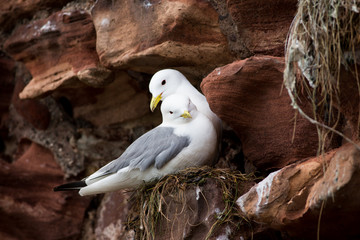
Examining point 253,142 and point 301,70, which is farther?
point 253,142

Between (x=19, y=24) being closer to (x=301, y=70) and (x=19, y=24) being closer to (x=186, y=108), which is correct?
(x=186, y=108)

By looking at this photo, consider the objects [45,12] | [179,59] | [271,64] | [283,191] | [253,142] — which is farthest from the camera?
[45,12]

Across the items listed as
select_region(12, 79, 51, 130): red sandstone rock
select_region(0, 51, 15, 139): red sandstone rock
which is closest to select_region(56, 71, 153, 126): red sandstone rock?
select_region(12, 79, 51, 130): red sandstone rock

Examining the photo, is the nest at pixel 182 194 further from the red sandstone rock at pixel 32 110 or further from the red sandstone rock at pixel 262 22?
the red sandstone rock at pixel 32 110

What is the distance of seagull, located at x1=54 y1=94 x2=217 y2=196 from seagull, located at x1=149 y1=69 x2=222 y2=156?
0.15 meters

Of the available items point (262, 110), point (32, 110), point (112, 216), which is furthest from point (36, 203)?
point (262, 110)

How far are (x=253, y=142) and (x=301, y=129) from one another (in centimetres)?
29

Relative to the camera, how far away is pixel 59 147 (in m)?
3.52

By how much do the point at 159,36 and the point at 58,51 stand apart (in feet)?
2.49

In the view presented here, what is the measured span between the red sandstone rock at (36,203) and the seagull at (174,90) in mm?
846

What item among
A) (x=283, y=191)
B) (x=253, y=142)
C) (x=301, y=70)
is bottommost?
(x=253, y=142)

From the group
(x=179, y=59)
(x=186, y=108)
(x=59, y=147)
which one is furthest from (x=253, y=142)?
(x=59, y=147)

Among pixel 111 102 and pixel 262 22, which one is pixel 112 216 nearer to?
pixel 111 102

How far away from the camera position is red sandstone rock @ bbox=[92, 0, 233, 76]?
9.34 ft
